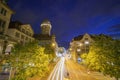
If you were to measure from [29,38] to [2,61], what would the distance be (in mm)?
36905

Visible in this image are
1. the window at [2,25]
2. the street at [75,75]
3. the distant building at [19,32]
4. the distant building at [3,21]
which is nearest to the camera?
the distant building at [3,21]

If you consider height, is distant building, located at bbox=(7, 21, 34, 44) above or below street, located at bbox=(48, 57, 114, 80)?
above

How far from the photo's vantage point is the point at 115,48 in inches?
962

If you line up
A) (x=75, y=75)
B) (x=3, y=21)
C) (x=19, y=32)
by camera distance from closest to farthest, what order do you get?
(x=3, y=21)
(x=75, y=75)
(x=19, y=32)

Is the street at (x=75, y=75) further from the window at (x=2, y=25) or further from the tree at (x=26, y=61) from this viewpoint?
the window at (x=2, y=25)

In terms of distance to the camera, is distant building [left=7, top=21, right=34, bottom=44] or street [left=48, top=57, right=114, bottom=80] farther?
distant building [left=7, top=21, right=34, bottom=44]

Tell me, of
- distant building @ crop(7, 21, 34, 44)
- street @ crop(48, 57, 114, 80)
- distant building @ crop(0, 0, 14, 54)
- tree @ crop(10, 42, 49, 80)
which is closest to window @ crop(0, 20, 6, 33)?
distant building @ crop(0, 0, 14, 54)

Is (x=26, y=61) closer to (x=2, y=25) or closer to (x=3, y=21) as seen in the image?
(x=2, y=25)

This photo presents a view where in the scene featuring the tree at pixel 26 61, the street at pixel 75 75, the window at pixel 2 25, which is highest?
the window at pixel 2 25

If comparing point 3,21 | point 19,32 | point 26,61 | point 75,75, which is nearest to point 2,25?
point 3,21

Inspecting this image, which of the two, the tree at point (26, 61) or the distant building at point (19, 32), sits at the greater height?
the distant building at point (19, 32)

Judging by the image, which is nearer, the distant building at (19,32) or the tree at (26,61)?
the tree at (26,61)

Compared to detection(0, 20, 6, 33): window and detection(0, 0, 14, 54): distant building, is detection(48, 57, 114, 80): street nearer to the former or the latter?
detection(0, 0, 14, 54): distant building

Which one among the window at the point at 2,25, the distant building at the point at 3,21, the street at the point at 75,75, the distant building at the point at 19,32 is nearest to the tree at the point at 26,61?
the distant building at the point at 3,21
